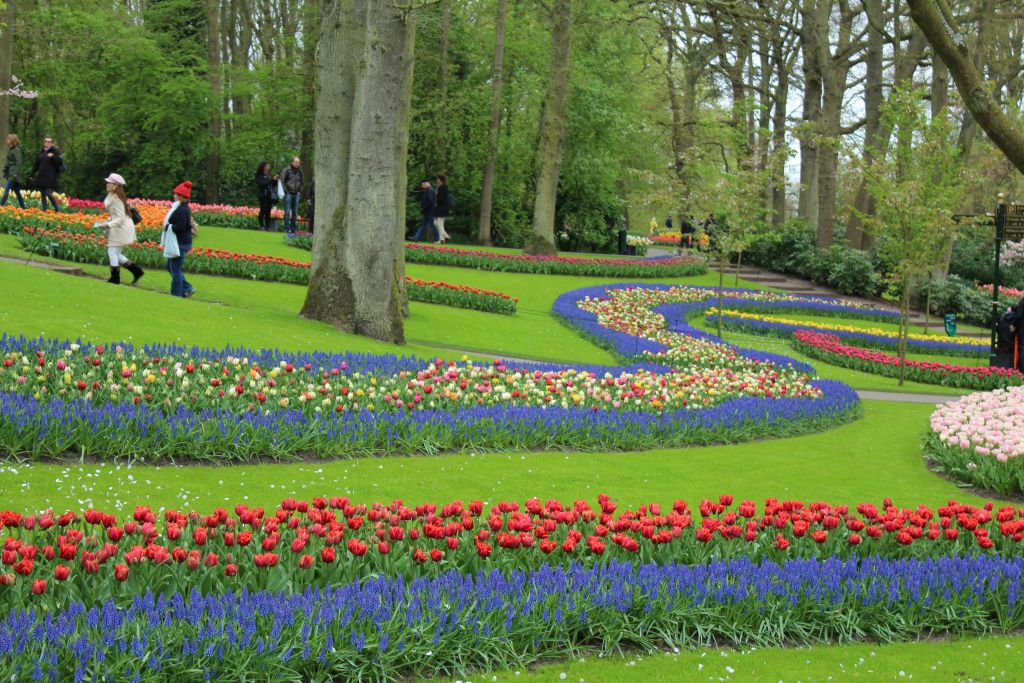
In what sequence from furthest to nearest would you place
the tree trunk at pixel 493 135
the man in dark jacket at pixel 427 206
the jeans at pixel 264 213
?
the tree trunk at pixel 493 135
the man in dark jacket at pixel 427 206
the jeans at pixel 264 213

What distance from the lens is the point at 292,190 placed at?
96.4ft

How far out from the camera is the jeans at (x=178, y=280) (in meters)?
15.9

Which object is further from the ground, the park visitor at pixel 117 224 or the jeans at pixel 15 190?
the jeans at pixel 15 190

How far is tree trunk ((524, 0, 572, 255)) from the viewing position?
100.0ft

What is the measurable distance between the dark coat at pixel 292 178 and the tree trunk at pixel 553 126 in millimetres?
7661

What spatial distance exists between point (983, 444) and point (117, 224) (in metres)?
12.3

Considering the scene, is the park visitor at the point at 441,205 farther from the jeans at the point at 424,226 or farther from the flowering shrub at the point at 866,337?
the flowering shrub at the point at 866,337

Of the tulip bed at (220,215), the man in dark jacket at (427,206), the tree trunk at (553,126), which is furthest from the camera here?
the man in dark jacket at (427,206)

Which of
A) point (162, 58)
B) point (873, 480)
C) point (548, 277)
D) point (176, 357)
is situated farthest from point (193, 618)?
point (162, 58)

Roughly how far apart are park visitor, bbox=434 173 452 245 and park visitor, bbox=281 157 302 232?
15.8 feet

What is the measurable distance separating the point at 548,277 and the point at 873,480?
2083 centimetres

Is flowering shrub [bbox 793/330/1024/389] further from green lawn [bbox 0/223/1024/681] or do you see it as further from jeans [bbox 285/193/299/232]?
jeans [bbox 285/193/299/232]

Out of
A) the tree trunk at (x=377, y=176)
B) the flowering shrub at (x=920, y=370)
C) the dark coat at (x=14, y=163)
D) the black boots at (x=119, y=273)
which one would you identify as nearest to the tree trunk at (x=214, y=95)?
the dark coat at (x=14, y=163)

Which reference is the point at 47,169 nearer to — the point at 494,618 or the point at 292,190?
the point at 292,190
